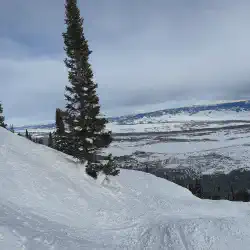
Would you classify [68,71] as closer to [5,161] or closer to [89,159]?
[89,159]

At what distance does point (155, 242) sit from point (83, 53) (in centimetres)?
1947

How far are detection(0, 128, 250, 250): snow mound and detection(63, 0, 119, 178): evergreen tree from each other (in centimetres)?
244

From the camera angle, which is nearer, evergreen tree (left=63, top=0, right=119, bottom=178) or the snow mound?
the snow mound

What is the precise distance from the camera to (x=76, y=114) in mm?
26578

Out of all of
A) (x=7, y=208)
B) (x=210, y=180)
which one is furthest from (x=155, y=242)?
(x=210, y=180)

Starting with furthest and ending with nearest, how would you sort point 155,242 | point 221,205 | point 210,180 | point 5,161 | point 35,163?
1. point 210,180
2. point 221,205
3. point 35,163
4. point 5,161
5. point 155,242

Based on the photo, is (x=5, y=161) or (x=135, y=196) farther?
(x=135, y=196)

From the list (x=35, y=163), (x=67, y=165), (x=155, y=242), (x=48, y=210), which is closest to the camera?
(x=155, y=242)

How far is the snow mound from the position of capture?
11727 mm

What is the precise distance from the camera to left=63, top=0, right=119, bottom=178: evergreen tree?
26.3 metres

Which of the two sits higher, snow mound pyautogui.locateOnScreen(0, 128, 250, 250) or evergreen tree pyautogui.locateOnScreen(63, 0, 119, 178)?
evergreen tree pyautogui.locateOnScreen(63, 0, 119, 178)

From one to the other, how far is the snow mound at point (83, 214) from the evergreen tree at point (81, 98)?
244cm

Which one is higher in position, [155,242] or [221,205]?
[155,242]

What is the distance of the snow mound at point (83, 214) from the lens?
1173 cm
